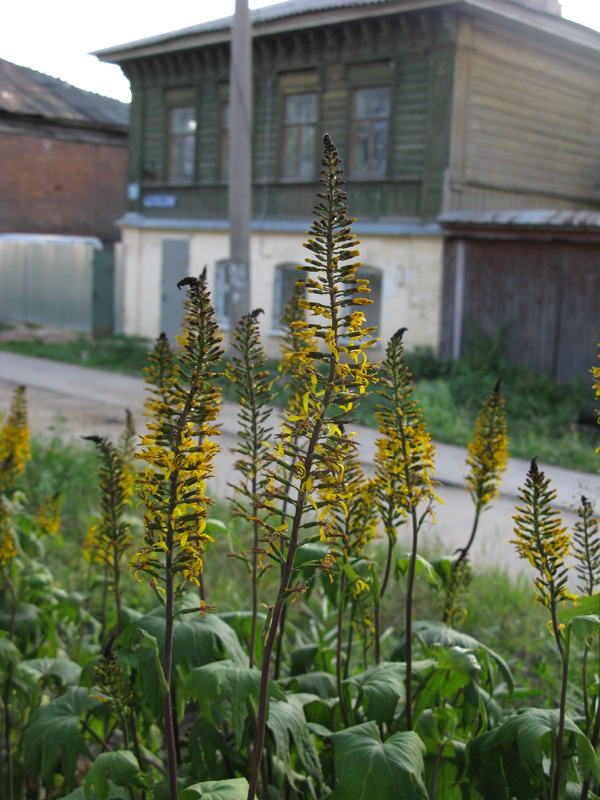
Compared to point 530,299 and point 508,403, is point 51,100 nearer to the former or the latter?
point 530,299

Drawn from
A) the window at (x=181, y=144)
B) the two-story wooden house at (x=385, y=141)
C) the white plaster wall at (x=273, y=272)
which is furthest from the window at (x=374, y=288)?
the window at (x=181, y=144)

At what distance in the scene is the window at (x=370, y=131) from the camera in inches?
662

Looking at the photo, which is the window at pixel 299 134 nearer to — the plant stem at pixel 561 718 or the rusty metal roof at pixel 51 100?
the rusty metal roof at pixel 51 100

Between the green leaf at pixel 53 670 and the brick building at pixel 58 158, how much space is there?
2795 cm

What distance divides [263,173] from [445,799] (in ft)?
57.0

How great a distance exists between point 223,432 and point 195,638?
9910mm

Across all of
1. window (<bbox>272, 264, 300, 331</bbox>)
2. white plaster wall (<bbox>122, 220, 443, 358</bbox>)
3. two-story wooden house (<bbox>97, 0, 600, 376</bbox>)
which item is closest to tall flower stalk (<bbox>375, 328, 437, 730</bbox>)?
two-story wooden house (<bbox>97, 0, 600, 376</bbox>)

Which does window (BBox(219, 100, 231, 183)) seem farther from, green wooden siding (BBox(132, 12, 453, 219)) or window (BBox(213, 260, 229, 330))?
window (BBox(213, 260, 229, 330))

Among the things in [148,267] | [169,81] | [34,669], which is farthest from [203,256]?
[34,669]

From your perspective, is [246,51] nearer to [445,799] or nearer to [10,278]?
[445,799]

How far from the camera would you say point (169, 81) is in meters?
20.5

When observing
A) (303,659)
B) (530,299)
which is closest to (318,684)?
(303,659)

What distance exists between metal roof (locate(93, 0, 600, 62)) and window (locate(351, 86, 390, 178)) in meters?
1.68

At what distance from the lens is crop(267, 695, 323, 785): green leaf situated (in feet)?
7.54
